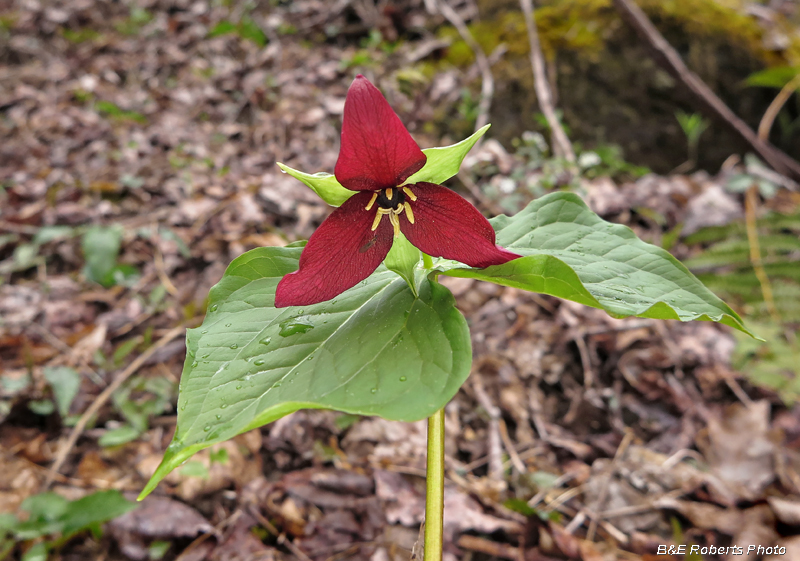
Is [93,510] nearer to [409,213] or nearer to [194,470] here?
[194,470]

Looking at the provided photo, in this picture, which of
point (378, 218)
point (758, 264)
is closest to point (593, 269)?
point (378, 218)

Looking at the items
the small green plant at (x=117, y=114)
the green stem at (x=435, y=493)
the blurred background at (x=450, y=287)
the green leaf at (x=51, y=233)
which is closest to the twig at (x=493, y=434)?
the blurred background at (x=450, y=287)

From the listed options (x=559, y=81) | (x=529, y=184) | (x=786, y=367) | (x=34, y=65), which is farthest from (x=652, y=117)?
(x=34, y=65)

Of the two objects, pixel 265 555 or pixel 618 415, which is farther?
pixel 618 415

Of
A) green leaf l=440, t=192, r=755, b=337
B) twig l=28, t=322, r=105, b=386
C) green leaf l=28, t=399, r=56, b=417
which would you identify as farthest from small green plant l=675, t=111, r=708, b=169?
green leaf l=28, t=399, r=56, b=417

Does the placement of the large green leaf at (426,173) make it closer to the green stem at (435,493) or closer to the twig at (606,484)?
the green stem at (435,493)

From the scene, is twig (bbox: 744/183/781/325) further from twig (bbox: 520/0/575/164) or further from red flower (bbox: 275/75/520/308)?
red flower (bbox: 275/75/520/308)

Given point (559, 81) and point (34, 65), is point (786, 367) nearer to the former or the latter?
point (559, 81)
